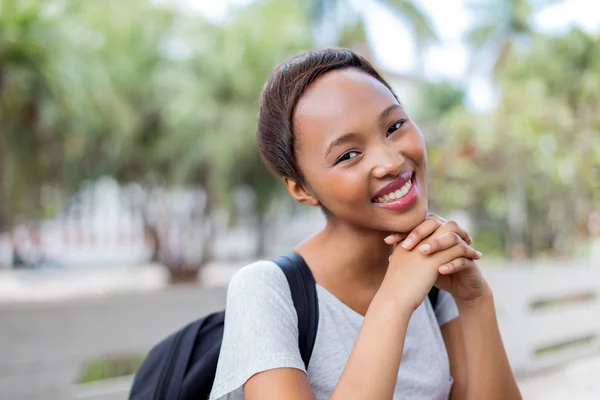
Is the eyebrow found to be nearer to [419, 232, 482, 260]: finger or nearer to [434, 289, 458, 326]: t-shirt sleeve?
[419, 232, 482, 260]: finger

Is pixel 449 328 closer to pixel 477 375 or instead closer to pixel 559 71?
pixel 477 375

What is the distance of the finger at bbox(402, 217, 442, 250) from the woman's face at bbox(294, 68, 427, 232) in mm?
12

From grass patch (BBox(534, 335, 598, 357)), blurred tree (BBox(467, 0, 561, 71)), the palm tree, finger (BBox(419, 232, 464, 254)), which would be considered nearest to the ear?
finger (BBox(419, 232, 464, 254))

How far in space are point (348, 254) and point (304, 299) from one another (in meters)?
0.12

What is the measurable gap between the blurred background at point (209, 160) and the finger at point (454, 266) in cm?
59

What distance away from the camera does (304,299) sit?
0.95 metres

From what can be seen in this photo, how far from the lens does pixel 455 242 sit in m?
0.92

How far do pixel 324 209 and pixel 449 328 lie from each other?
0.31m

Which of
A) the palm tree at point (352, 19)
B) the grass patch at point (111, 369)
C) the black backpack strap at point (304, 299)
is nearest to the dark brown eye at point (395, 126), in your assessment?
the black backpack strap at point (304, 299)

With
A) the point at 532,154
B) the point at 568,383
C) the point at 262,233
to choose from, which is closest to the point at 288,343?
the point at 568,383

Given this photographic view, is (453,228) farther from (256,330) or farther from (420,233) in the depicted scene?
(256,330)

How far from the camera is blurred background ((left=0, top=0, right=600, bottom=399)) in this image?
3.49m

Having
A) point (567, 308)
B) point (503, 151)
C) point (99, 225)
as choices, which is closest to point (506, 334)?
point (567, 308)

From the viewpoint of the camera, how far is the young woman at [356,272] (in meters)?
0.86
